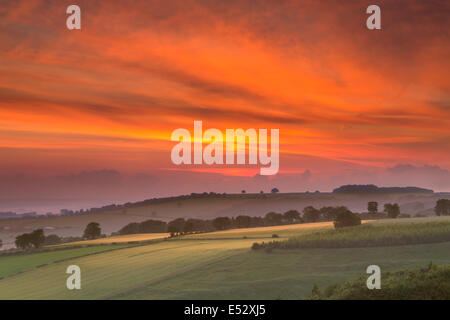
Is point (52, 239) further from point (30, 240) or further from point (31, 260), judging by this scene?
point (31, 260)

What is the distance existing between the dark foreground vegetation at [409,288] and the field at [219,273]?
1104cm

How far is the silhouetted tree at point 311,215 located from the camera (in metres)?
127

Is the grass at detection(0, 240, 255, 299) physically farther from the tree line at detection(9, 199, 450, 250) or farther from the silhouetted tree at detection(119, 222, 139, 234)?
the silhouetted tree at detection(119, 222, 139, 234)

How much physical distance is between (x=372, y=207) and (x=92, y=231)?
84.7 metres

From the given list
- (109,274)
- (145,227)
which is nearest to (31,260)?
(109,274)

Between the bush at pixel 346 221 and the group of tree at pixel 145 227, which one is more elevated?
the bush at pixel 346 221

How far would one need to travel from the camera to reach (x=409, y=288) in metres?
23.3

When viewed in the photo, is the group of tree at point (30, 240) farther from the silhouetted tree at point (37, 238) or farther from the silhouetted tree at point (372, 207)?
the silhouetted tree at point (372, 207)

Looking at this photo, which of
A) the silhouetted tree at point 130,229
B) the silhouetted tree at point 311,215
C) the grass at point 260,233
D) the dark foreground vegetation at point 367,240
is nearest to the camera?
the dark foreground vegetation at point 367,240

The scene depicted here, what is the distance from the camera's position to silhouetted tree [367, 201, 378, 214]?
12330cm

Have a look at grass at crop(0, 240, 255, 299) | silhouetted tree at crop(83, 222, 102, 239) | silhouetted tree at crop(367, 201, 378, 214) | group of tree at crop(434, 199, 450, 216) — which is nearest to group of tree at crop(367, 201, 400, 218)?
silhouetted tree at crop(367, 201, 378, 214)

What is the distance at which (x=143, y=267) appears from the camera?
178 ft

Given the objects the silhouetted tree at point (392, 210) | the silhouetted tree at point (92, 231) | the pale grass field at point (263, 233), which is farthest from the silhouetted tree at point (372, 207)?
the silhouetted tree at point (92, 231)
